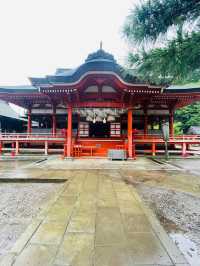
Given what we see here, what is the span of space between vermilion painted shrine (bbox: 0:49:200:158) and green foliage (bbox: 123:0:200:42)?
629 cm

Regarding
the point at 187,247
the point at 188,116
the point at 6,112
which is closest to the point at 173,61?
the point at 187,247

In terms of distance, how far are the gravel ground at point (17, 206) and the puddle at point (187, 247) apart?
2.23 metres

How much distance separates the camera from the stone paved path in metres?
1.83

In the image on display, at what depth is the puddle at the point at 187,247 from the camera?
6.20ft

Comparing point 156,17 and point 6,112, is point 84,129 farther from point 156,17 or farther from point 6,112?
point 156,17

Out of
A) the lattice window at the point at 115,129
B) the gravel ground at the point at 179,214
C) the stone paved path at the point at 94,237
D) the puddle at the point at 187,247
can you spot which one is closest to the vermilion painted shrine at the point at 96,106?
the lattice window at the point at 115,129

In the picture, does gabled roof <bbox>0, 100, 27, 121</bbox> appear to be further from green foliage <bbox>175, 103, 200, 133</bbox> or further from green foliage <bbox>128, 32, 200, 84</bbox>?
green foliage <bbox>175, 103, 200, 133</bbox>

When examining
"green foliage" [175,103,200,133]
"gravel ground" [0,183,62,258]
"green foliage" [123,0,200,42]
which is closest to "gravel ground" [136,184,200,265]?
"gravel ground" [0,183,62,258]

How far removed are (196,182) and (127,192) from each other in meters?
2.78

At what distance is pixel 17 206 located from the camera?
146 inches

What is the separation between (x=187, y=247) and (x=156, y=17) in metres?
2.95

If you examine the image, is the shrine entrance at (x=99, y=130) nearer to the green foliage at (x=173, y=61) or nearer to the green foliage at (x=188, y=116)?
the green foliage at (x=173, y=61)

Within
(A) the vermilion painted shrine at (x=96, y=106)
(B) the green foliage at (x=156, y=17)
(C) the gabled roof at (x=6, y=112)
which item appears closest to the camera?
(B) the green foliage at (x=156, y=17)

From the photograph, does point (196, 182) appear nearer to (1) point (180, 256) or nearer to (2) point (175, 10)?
(1) point (180, 256)
